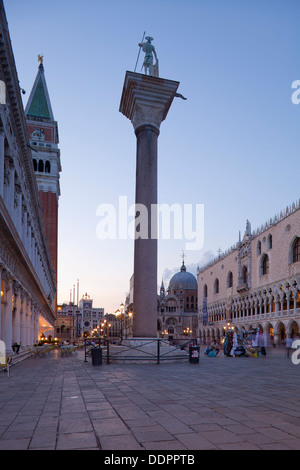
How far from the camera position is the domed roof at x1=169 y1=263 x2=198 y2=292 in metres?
131

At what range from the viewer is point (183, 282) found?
132 meters

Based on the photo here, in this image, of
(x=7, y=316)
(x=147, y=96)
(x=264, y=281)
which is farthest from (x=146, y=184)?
(x=264, y=281)

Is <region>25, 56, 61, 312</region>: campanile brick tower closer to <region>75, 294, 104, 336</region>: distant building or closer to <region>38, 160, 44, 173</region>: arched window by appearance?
<region>38, 160, 44, 173</region>: arched window

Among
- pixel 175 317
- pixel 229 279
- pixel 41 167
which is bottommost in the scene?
pixel 175 317

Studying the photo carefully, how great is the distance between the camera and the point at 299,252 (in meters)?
47.3

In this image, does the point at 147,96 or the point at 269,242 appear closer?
the point at 147,96

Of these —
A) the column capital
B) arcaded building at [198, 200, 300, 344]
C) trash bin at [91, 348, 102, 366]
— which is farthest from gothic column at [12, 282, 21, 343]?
arcaded building at [198, 200, 300, 344]

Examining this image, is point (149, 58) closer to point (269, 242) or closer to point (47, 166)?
point (269, 242)

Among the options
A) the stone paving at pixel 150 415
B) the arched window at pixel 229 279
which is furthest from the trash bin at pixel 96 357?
the arched window at pixel 229 279

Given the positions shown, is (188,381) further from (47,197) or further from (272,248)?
(47,197)

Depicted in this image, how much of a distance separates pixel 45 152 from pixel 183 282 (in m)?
68.2

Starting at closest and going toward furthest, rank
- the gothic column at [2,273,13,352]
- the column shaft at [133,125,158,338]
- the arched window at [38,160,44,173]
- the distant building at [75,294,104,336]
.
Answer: the gothic column at [2,273,13,352] → the column shaft at [133,125,158,338] → the arched window at [38,160,44,173] → the distant building at [75,294,104,336]

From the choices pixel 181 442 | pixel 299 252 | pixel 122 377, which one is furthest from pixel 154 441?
pixel 299 252
